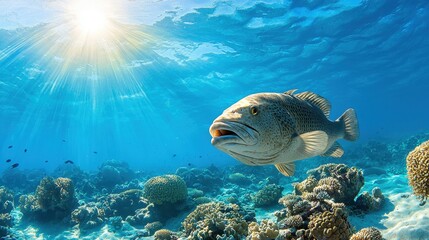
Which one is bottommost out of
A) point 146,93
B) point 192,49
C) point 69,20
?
point 69,20

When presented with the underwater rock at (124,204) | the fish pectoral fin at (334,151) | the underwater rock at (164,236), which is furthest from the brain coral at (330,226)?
the underwater rock at (124,204)

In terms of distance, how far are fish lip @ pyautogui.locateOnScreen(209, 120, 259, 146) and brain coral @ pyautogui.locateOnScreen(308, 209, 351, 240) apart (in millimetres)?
2441

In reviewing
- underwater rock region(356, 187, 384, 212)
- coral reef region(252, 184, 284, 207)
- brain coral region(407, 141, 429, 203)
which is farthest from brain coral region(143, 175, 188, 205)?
brain coral region(407, 141, 429, 203)

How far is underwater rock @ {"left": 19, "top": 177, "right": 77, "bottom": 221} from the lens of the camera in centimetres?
1216

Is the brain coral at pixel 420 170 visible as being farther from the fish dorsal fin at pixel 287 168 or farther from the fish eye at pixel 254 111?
the fish eye at pixel 254 111

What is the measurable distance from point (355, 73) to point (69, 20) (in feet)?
113

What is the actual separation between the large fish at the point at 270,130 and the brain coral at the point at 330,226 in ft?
4.25

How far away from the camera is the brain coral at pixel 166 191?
1084 centimetres

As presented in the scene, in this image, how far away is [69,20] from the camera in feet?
64.4

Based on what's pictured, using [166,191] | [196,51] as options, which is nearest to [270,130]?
[166,191]

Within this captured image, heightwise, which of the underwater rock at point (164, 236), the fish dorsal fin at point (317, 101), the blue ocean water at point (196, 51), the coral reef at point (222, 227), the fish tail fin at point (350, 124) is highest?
the blue ocean water at point (196, 51)

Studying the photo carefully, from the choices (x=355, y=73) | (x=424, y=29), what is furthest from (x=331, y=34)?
(x=355, y=73)

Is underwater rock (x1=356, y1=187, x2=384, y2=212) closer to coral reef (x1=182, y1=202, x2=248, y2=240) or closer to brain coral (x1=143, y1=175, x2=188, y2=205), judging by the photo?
coral reef (x1=182, y1=202, x2=248, y2=240)

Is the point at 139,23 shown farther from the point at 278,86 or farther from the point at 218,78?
the point at 278,86
